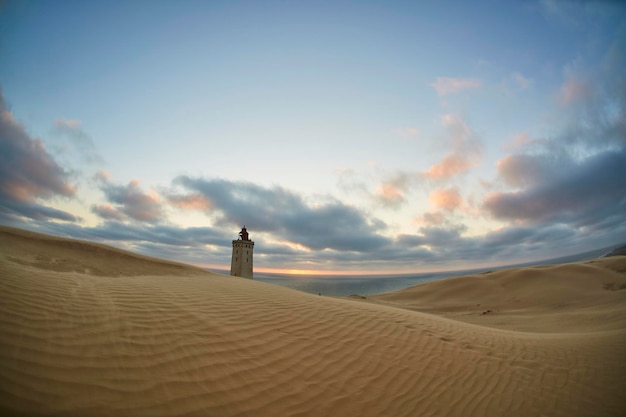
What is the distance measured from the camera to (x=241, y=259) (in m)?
32.1

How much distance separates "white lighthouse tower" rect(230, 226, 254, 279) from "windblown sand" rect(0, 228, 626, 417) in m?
25.6

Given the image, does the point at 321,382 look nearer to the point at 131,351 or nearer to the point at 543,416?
the point at 131,351

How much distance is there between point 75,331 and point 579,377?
8.31 meters

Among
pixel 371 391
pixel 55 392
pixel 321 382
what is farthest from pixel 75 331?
pixel 371 391

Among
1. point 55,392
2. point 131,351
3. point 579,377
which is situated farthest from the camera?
point 579,377

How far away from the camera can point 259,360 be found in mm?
4066

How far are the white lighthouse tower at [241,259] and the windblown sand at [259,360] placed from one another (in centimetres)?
2564

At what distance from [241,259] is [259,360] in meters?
29.4

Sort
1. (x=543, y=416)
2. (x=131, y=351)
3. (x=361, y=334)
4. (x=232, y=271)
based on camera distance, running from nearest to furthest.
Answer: (x=131, y=351) < (x=543, y=416) < (x=361, y=334) < (x=232, y=271)

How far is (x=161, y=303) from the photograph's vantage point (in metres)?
5.34

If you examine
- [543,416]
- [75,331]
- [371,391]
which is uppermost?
[75,331]

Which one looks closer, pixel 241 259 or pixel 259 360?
pixel 259 360

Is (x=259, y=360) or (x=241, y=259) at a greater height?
(x=241, y=259)

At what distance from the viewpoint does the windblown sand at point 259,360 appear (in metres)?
2.91
